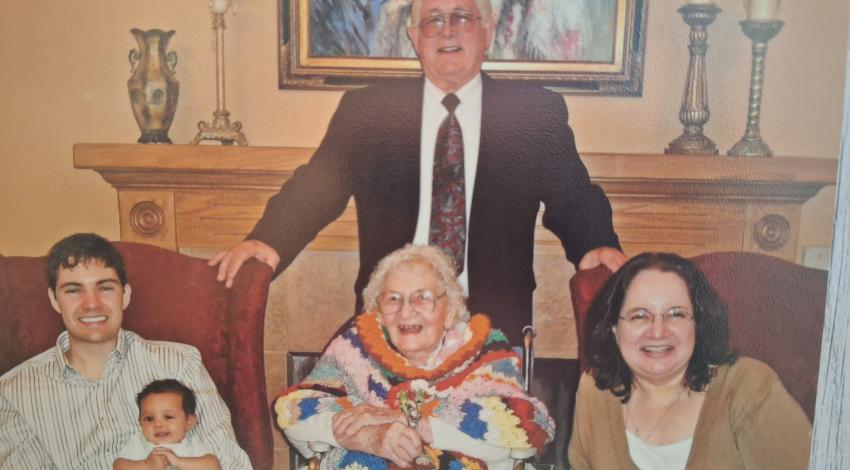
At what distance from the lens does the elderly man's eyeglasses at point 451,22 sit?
1.88 m

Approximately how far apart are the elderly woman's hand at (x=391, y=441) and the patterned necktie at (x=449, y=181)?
1.61 feet

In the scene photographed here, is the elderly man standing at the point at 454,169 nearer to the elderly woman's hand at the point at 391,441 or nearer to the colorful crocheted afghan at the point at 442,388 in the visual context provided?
the colorful crocheted afghan at the point at 442,388

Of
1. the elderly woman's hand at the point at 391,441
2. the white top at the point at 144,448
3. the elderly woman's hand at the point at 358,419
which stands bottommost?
the white top at the point at 144,448

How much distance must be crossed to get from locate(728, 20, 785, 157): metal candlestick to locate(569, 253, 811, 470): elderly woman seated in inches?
13.0

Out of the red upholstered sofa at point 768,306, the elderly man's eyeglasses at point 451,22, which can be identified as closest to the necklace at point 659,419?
the red upholstered sofa at point 768,306

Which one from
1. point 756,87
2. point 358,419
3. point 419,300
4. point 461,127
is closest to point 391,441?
point 358,419

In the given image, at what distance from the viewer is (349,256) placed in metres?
1.99

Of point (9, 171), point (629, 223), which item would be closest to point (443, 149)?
point (629, 223)

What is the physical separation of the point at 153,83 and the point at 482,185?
868 millimetres

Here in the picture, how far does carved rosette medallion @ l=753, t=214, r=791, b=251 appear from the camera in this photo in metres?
1.96

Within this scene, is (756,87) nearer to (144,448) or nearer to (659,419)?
(659,419)

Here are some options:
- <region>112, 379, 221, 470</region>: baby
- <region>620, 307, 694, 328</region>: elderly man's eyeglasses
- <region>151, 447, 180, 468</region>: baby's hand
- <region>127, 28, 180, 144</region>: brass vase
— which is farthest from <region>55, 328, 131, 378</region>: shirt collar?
<region>620, 307, 694, 328</region>: elderly man's eyeglasses

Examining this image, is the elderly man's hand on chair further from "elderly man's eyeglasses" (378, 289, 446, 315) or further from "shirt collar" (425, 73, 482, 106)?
"shirt collar" (425, 73, 482, 106)

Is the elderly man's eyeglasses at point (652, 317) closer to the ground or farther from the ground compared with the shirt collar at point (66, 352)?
farther from the ground
